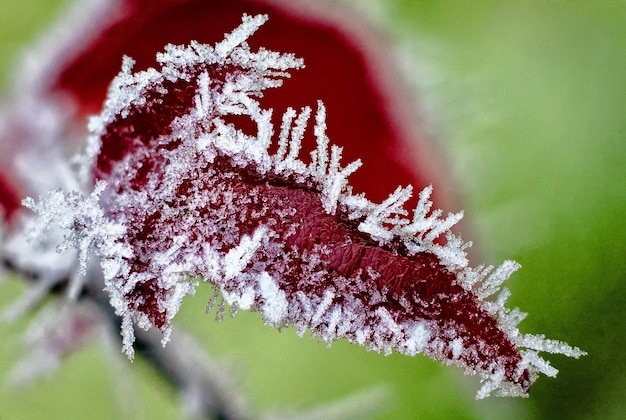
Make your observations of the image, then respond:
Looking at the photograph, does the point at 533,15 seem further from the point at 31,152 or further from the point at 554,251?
the point at 31,152

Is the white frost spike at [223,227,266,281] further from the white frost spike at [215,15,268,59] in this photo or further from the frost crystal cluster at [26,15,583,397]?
the white frost spike at [215,15,268,59]

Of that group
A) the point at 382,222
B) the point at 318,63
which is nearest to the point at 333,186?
the point at 382,222

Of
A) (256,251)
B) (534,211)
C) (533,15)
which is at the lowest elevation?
(256,251)

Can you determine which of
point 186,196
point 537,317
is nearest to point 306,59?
point 186,196

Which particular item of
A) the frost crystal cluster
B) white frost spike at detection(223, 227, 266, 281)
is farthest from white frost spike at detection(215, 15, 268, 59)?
white frost spike at detection(223, 227, 266, 281)

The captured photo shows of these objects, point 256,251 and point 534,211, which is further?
point 534,211

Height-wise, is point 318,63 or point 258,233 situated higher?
point 318,63

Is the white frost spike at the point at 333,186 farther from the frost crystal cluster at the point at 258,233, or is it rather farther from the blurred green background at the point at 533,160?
the blurred green background at the point at 533,160

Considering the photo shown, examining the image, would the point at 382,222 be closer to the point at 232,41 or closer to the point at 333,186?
the point at 333,186
